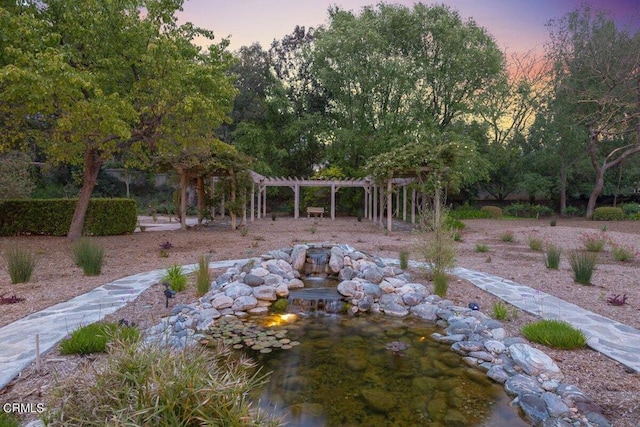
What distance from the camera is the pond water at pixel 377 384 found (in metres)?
2.69

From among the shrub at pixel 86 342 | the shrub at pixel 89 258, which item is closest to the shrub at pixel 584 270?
the shrub at pixel 86 342

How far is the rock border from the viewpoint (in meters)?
2.74

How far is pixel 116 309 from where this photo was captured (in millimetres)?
4266

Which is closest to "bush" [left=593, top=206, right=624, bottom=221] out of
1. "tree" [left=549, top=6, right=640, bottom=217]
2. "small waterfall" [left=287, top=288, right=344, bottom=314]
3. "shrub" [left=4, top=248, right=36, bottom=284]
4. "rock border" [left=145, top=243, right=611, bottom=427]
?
"tree" [left=549, top=6, right=640, bottom=217]

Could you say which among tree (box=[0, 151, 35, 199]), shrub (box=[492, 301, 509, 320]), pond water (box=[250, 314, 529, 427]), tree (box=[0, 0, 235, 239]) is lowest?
pond water (box=[250, 314, 529, 427])

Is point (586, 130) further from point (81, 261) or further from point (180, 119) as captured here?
point (81, 261)

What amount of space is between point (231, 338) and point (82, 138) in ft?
20.6

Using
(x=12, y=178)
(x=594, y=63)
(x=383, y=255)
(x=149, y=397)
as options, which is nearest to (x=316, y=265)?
(x=383, y=255)

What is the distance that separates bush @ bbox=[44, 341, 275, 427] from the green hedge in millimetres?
10157

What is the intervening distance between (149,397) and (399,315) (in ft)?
11.9

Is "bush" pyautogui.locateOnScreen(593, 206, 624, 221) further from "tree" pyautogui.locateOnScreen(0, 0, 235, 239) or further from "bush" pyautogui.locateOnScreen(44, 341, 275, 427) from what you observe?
"bush" pyautogui.locateOnScreen(44, 341, 275, 427)

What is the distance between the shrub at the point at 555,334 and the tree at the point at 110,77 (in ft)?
22.2

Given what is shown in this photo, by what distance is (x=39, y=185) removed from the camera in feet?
59.5

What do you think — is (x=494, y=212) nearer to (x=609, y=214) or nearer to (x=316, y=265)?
(x=609, y=214)
